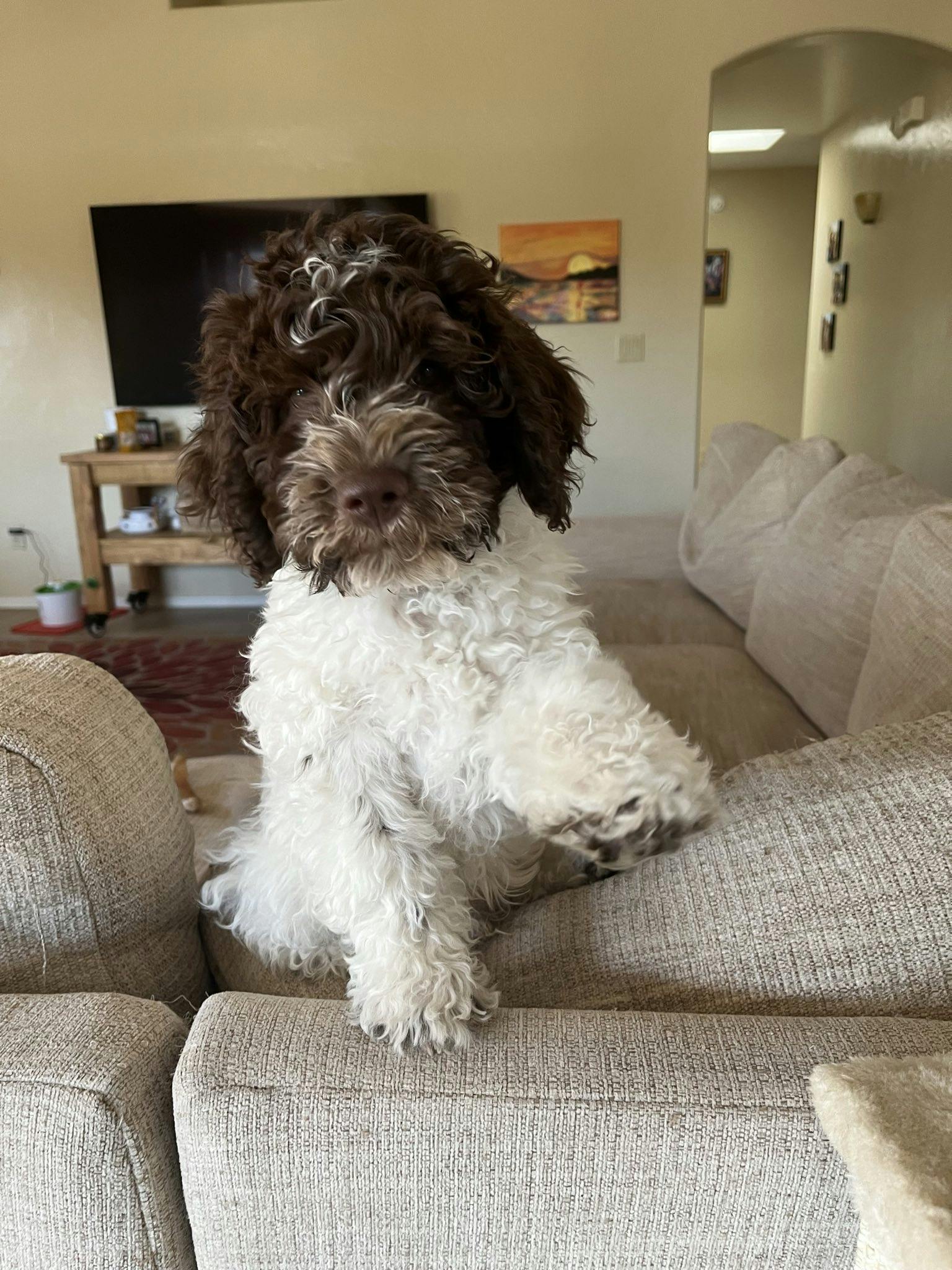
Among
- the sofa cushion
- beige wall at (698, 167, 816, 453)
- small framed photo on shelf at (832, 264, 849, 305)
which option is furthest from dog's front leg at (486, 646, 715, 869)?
beige wall at (698, 167, 816, 453)

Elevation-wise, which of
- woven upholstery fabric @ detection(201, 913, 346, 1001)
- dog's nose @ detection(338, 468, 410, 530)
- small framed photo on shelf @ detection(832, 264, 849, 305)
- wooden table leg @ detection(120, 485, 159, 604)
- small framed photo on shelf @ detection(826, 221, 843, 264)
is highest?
small framed photo on shelf @ detection(826, 221, 843, 264)

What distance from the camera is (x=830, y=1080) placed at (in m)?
0.69

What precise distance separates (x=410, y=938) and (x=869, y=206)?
6.64 metres

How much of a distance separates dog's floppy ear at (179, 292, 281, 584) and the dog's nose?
17cm

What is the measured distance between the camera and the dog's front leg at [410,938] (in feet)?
3.00

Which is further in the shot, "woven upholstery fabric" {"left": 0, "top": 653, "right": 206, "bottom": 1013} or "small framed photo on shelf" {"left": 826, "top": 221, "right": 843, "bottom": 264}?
"small framed photo on shelf" {"left": 826, "top": 221, "right": 843, "bottom": 264}

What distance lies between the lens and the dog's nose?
1003 millimetres

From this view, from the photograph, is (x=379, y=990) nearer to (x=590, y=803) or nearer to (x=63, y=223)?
(x=590, y=803)

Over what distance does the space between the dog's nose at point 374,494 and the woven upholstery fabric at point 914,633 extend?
2.52 ft

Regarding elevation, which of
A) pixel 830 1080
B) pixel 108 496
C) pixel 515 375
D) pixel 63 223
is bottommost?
pixel 108 496

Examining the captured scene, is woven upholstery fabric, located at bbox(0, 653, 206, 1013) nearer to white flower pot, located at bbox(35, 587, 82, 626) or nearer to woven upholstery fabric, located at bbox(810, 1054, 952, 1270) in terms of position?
woven upholstery fabric, located at bbox(810, 1054, 952, 1270)

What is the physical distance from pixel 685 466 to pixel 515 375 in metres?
4.59

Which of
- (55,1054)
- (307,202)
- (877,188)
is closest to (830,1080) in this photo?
(55,1054)

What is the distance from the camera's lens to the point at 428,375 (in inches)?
42.8
